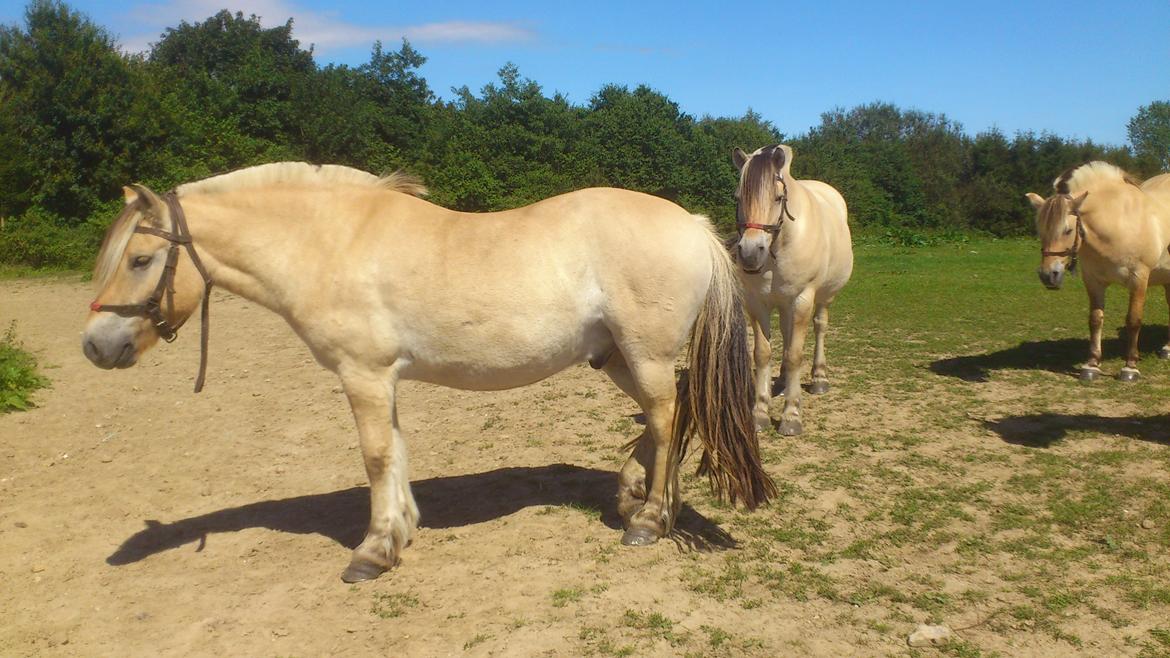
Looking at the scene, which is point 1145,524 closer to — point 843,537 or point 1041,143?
point 843,537

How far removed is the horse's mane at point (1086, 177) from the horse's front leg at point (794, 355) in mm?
3339

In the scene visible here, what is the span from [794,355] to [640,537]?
263 cm

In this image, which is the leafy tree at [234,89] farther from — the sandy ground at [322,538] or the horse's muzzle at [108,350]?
the horse's muzzle at [108,350]

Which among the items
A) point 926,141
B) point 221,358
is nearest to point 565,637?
point 221,358

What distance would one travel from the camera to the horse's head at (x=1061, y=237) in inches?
293

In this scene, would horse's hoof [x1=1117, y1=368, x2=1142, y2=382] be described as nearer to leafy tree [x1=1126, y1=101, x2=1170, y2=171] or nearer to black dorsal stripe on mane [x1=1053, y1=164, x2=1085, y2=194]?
black dorsal stripe on mane [x1=1053, y1=164, x2=1085, y2=194]

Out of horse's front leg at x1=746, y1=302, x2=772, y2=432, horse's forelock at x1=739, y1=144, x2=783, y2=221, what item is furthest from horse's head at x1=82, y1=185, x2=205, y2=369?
horse's front leg at x1=746, y1=302, x2=772, y2=432

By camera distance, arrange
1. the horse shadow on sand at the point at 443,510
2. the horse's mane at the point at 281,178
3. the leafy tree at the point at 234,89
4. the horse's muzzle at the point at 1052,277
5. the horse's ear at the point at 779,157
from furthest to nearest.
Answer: the leafy tree at the point at 234,89
the horse's muzzle at the point at 1052,277
the horse's ear at the point at 779,157
the horse shadow on sand at the point at 443,510
the horse's mane at the point at 281,178

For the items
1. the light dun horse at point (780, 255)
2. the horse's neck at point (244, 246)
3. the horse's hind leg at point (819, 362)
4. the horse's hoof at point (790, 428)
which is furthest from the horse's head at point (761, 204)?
→ the horse's neck at point (244, 246)

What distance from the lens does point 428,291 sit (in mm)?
4016

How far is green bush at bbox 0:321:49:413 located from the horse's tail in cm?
649

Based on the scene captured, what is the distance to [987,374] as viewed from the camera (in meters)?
8.02

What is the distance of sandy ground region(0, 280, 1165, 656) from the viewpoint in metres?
3.53

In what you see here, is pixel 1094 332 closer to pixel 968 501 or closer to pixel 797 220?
pixel 797 220
